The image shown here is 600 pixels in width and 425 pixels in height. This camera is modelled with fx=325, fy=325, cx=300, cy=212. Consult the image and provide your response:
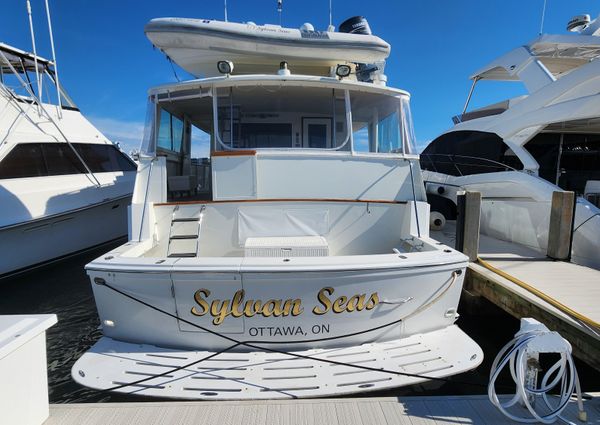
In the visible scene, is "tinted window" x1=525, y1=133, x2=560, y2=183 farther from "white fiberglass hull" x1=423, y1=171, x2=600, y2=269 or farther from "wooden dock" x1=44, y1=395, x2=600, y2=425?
"wooden dock" x1=44, y1=395, x2=600, y2=425

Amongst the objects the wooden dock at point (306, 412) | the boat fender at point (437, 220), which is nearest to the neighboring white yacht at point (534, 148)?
the boat fender at point (437, 220)

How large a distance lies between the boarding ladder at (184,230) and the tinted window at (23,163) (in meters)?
5.39

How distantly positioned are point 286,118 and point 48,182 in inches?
243

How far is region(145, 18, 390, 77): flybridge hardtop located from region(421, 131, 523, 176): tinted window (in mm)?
5022

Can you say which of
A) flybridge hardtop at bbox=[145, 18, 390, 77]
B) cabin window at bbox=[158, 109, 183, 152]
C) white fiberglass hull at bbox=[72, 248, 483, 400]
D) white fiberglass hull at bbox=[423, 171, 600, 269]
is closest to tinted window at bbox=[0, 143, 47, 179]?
cabin window at bbox=[158, 109, 183, 152]

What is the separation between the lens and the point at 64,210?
7.33 meters

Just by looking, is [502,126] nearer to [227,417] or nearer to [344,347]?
[344,347]

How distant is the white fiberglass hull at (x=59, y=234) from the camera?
6.44 m

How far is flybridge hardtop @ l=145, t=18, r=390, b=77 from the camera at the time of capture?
464cm

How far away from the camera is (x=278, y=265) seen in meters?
2.76

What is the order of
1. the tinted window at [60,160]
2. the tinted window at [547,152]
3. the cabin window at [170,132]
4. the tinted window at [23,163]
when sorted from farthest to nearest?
1. the tinted window at [547,152]
2. the tinted window at [60,160]
3. the tinted window at [23,163]
4. the cabin window at [170,132]

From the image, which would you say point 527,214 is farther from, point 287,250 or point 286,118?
point 287,250

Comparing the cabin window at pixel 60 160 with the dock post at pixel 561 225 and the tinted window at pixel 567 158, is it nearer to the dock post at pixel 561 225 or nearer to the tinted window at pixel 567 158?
the dock post at pixel 561 225

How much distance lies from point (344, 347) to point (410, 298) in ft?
2.49
